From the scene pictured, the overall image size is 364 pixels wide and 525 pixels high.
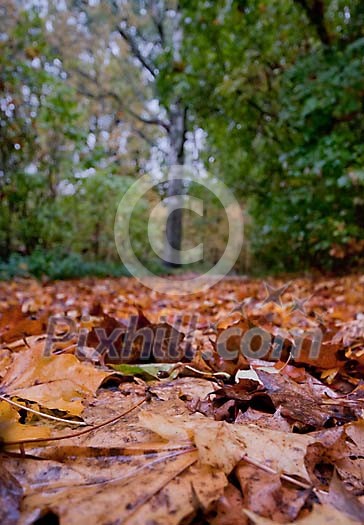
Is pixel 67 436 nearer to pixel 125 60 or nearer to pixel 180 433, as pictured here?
pixel 180 433

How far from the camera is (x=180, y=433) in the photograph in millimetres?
545

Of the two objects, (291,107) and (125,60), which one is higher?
(125,60)

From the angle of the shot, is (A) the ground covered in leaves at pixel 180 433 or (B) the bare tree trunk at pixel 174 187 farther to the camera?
(B) the bare tree trunk at pixel 174 187

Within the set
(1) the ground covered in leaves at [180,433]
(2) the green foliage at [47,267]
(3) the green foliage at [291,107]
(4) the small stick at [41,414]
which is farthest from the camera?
(2) the green foliage at [47,267]

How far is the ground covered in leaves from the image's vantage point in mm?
411

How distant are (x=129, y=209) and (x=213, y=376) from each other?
8.57 metres

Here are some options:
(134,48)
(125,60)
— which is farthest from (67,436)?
(125,60)

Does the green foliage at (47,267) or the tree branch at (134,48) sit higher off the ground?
the tree branch at (134,48)

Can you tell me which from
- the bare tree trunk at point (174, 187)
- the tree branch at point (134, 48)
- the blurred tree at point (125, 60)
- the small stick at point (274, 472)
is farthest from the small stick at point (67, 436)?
the tree branch at point (134, 48)

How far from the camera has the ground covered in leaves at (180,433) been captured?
41 cm

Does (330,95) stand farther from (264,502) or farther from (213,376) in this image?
(264,502)

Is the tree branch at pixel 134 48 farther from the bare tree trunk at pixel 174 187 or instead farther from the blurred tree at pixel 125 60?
the bare tree trunk at pixel 174 187

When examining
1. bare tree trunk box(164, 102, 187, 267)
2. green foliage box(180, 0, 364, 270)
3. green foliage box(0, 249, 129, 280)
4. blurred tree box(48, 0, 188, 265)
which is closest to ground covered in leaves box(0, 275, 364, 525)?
green foliage box(180, 0, 364, 270)

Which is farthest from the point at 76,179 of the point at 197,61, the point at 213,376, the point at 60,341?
the point at 213,376
